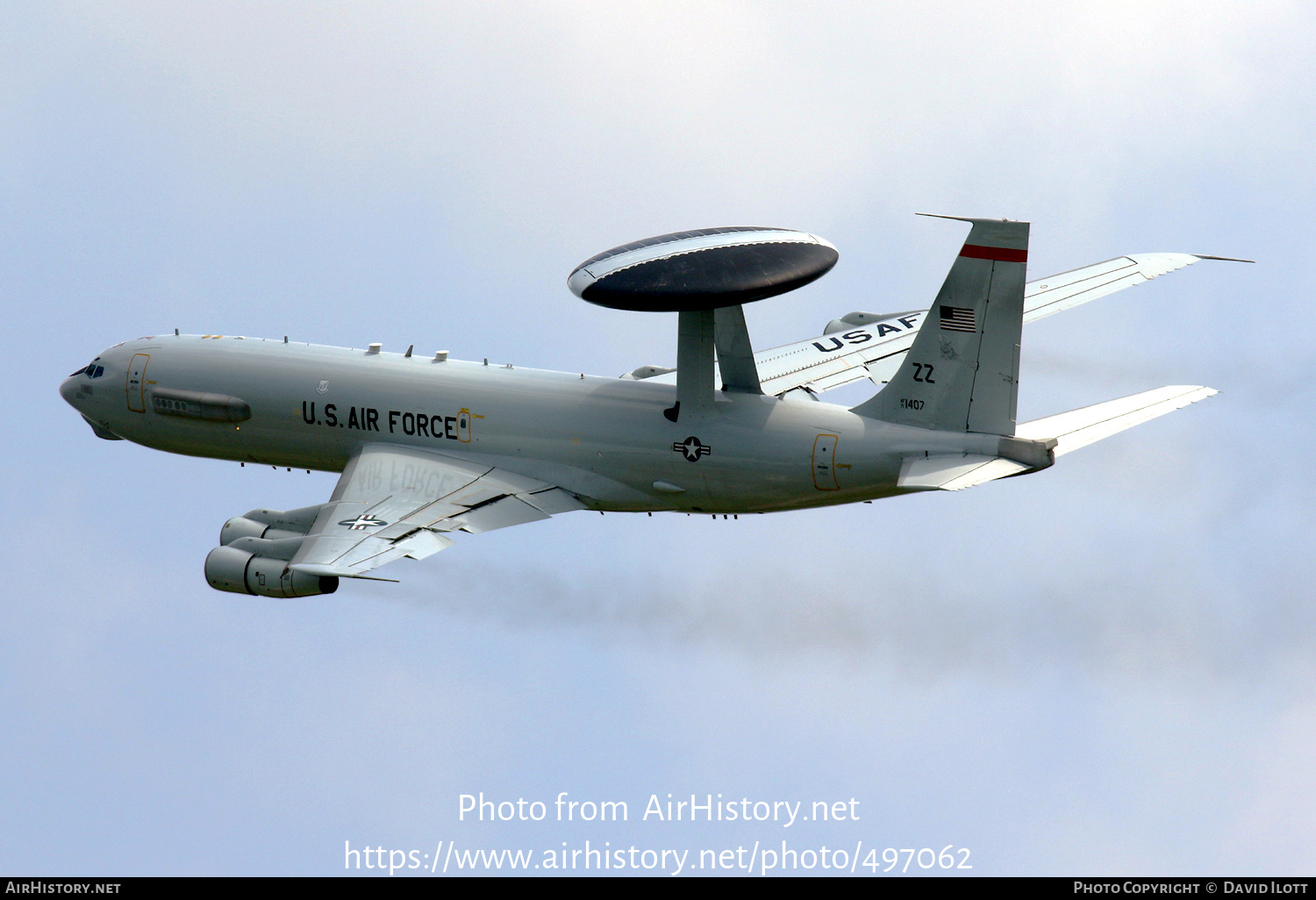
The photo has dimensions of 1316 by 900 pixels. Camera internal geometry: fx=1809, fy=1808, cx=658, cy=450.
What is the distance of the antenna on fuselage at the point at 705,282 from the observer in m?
37.6

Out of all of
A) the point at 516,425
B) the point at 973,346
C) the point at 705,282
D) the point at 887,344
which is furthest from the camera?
the point at 887,344

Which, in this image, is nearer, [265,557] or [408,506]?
[265,557]

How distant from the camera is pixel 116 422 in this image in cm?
4609

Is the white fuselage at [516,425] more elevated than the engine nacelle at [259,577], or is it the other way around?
the white fuselage at [516,425]

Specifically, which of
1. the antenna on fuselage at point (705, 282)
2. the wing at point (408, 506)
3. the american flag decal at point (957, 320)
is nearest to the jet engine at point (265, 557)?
the wing at point (408, 506)

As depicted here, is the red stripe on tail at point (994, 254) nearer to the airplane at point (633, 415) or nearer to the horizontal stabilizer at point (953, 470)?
the airplane at point (633, 415)

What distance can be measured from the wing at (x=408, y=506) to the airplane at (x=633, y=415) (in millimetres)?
56

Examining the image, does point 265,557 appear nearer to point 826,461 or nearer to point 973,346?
point 826,461

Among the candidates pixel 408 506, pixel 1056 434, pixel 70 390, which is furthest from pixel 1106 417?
pixel 70 390

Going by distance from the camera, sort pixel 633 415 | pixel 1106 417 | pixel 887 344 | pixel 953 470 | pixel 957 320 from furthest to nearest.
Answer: pixel 887 344, pixel 633 415, pixel 1106 417, pixel 957 320, pixel 953 470

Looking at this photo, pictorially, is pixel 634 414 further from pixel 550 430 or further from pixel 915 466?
pixel 915 466

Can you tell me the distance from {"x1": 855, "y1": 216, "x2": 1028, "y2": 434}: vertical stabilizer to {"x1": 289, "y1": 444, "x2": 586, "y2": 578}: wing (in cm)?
836

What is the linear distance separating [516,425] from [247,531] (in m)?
6.55

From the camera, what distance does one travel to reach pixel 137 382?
45500 millimetres
